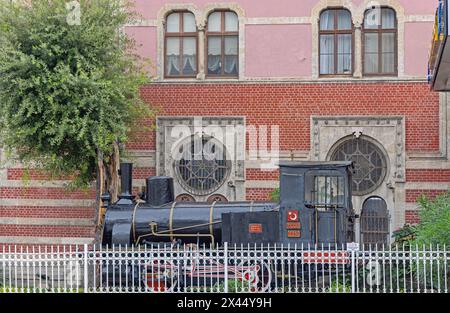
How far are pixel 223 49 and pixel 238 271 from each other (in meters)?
8.70

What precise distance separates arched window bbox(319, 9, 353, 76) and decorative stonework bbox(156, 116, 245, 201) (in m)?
2.71

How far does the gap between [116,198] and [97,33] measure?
158 inches

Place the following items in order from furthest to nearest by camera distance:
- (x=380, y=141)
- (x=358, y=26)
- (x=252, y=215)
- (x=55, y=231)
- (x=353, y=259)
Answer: (x=55, y=231)
(x=358, y=26)
(x=380, y=141)
(x=252, y=215)
(x=353, y=259)

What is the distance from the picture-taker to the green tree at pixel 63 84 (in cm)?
2167

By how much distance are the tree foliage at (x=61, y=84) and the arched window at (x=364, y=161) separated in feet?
19.4

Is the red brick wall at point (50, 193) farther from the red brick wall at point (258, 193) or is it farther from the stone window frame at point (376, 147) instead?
the stone window frame at point (376, 147)

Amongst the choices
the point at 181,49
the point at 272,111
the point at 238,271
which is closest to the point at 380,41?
the point at 272,111

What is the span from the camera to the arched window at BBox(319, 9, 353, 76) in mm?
25312

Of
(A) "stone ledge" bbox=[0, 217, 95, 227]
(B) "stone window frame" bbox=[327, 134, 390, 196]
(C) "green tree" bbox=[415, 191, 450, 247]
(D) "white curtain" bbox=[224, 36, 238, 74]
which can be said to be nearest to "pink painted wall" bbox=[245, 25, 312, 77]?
(D) "white curtain" bbox=[224, 36, 238, 74]

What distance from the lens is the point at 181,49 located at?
84.6 feet

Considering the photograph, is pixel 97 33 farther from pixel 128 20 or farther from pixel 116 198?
pixel 116 198

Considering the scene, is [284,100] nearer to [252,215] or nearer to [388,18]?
[388,18]
